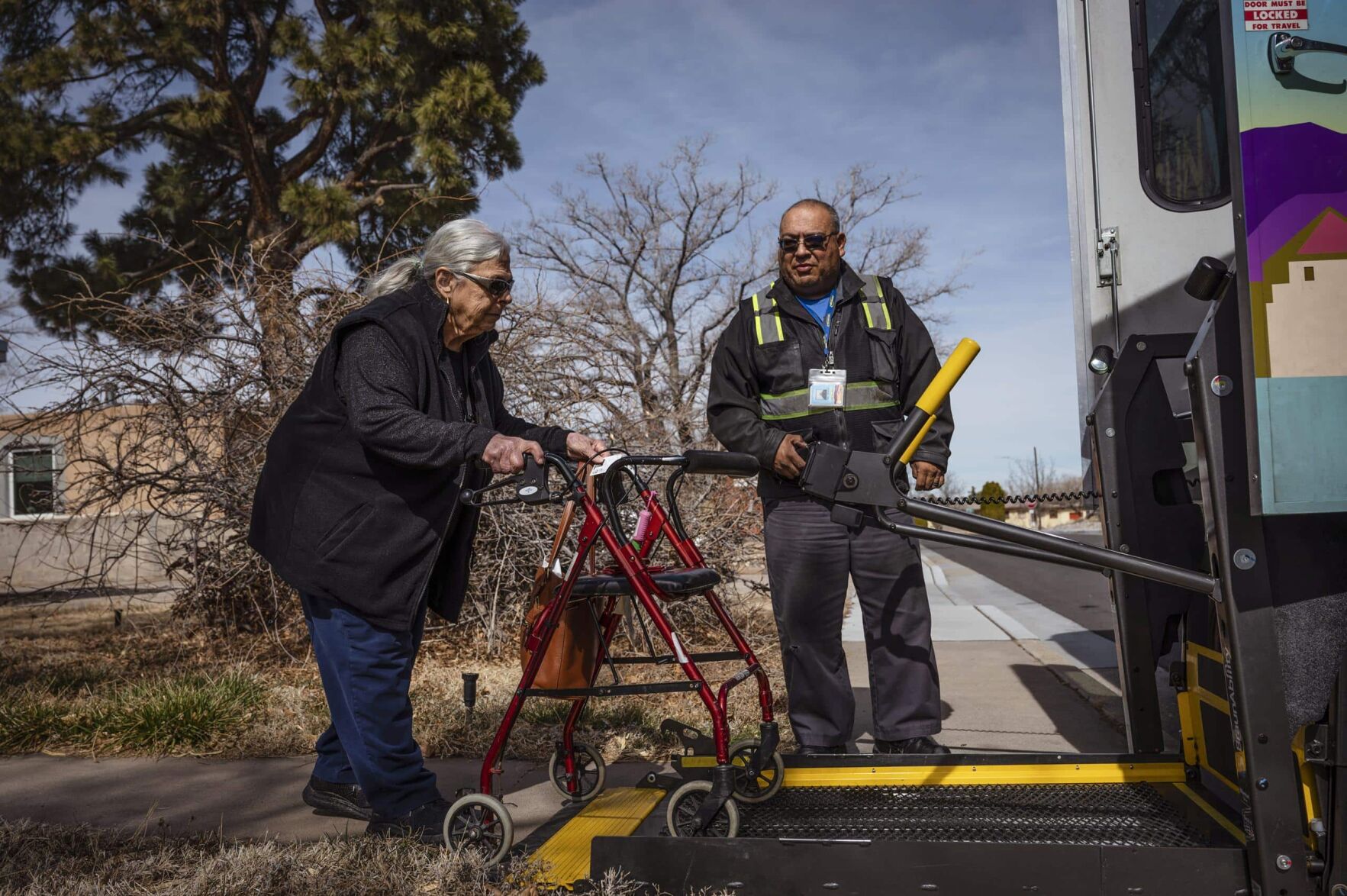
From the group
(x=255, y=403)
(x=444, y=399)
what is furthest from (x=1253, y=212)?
(x=255, y=403)

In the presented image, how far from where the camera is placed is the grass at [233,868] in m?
2.78

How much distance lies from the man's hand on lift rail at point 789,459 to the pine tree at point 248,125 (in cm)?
1061

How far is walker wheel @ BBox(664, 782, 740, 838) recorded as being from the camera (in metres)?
2.86

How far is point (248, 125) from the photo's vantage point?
15.6 metres

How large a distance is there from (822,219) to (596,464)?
150 centimetres

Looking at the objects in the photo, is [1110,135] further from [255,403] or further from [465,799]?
[255,403]

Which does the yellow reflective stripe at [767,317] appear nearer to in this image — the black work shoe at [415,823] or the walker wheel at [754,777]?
the walker wheel at [754,777]

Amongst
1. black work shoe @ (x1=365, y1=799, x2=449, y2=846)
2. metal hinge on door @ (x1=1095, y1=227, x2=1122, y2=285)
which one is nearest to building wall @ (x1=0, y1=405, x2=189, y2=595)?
black work shoe @ (x1=365, y1=799, x2=449, y2=846)

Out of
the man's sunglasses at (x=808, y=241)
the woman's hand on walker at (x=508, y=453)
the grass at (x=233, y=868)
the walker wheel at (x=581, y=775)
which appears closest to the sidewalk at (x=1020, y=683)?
the walker wheel at (x=581, y=775)

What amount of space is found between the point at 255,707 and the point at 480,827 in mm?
2594

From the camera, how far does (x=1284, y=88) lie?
90.5 inches

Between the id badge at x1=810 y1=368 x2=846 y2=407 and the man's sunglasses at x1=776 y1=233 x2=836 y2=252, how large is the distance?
1.60ft

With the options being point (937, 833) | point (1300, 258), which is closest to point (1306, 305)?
point (1300, 258)

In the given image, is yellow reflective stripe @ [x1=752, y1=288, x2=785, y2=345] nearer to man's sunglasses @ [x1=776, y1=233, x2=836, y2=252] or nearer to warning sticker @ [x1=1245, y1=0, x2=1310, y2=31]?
man's sunglasses @ [x1=776, y1=233, x2=836, y2=252]
